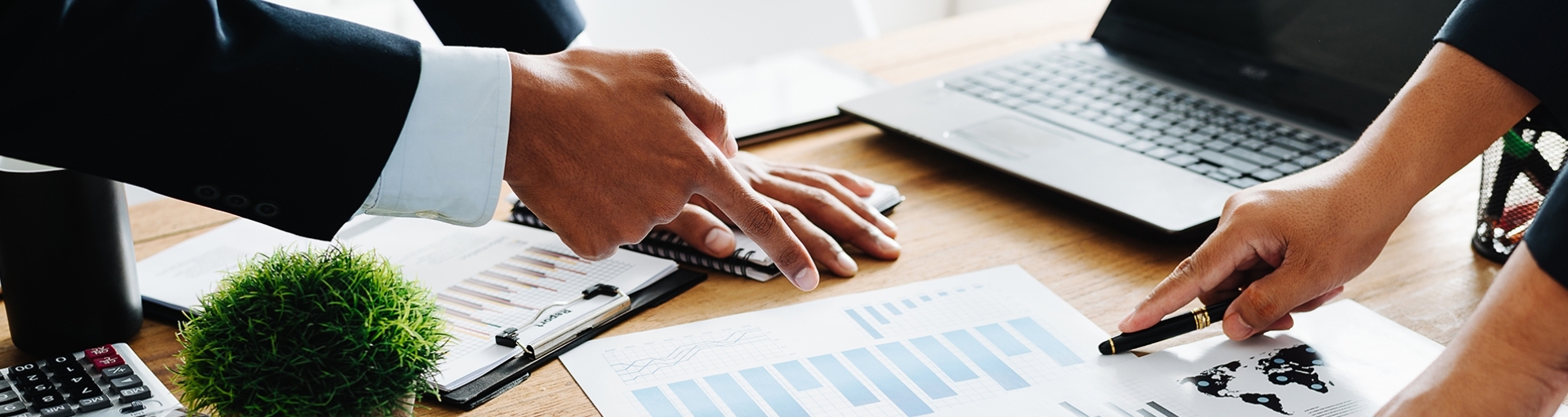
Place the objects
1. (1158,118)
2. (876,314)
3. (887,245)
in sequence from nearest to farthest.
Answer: (876,314), (887,245), (1158,118)

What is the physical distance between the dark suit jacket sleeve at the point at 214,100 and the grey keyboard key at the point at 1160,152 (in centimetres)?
74

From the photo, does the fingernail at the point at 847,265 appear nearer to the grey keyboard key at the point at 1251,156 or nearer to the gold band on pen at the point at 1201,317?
the gold band on pen at the point at 1201,317

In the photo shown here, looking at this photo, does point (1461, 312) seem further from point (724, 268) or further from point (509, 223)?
point (509, 223)

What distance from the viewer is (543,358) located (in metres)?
0.82

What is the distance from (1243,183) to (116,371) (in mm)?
930

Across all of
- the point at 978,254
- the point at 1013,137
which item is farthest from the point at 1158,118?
the point at 978,254

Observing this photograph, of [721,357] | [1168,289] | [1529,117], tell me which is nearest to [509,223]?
[721,357]

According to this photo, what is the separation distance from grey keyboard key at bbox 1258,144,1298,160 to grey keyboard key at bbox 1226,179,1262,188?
74 millimetres

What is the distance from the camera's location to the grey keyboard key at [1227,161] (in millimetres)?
1084

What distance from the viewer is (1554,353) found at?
1.98ft

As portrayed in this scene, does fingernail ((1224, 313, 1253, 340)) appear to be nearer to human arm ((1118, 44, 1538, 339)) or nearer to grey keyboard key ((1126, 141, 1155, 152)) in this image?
human arm ((1118, 44, 1538, 339))

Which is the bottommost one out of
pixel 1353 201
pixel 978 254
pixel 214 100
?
pixel 978 254

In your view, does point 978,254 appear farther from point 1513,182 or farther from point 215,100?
point 215,100

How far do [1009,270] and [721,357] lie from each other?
0.95 feet
